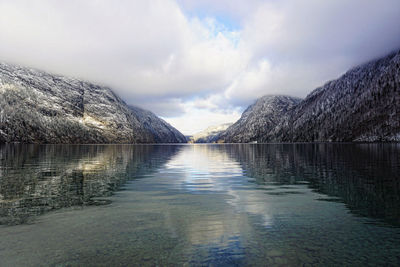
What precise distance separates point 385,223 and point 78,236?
542 inches

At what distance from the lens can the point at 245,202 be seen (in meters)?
16.4

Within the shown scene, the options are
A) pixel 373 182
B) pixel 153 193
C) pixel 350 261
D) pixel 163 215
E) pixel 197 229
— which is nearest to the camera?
pixel 350 261

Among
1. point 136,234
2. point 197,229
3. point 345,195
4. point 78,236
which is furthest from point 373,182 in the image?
point 78,236

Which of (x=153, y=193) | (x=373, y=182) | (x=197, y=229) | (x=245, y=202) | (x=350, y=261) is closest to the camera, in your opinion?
(x=350, y=261)

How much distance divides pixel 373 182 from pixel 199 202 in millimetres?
16280

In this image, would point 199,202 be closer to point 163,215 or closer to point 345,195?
point 163,215

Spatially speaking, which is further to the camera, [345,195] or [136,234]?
[345,195]

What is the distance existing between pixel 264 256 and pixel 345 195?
1242cm

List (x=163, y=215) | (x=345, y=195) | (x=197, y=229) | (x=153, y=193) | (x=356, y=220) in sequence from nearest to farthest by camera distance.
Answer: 1. (x=197, y=229)
2. (x=356, y=220)
3. (x=163, y=215)
4. (x=345, y=195)
5. (x=153, y=193)

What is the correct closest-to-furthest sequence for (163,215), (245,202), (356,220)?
(356,220) < (163,215) < (245,202)

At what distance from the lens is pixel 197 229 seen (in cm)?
1096

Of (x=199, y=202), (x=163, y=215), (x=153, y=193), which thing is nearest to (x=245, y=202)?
(x=199, y=202)

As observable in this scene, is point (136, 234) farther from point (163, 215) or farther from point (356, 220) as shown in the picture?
point (356, 220)

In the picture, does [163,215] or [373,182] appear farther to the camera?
[373,182]
